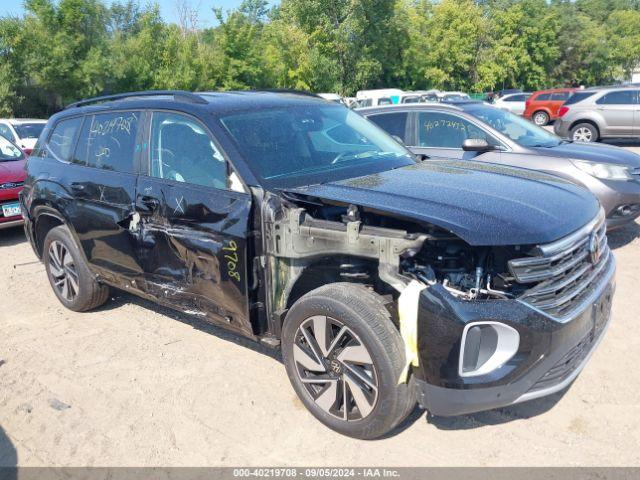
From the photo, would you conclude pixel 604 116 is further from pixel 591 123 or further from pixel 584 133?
pixel 584 133

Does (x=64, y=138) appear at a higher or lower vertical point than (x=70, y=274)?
higher

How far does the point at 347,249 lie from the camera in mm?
3084

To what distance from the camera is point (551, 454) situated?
2982 millimetres

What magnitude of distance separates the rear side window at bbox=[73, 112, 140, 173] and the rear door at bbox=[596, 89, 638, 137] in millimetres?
14166

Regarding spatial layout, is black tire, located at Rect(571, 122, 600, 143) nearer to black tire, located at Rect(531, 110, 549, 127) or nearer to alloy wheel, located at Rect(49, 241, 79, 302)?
black tire, located at Rect(531, 110, 549, 127)

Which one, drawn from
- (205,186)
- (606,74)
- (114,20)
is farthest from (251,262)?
(606,74)

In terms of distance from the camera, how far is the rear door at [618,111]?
15.0 meters

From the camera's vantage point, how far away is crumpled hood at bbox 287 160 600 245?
2.78m

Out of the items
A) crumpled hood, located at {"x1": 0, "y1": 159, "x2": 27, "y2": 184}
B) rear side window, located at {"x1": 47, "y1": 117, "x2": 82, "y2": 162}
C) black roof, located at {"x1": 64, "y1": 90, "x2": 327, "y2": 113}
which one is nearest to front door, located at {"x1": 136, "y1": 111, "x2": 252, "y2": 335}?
black roof, located at {"x1": 64, "y1": 90, "x2": 327, "y2": 113}

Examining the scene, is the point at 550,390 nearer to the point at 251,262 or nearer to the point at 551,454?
the point at 551,454

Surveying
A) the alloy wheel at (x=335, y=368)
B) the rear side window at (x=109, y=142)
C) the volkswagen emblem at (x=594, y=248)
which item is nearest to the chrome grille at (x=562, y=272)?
the volkswagen emblem at (x=594, y=248)

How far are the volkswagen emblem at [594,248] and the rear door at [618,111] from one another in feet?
44.7

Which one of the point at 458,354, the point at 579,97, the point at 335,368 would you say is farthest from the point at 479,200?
the point at 579,97

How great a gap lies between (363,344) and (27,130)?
1337cm
